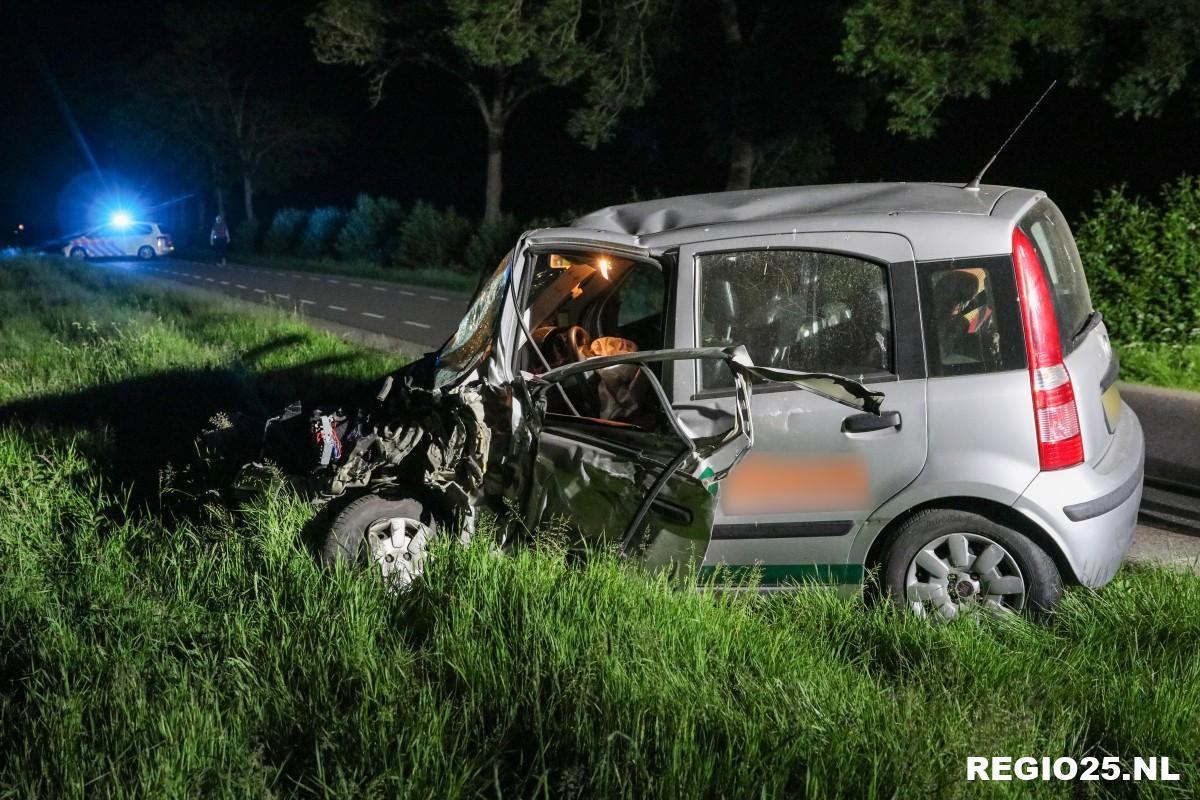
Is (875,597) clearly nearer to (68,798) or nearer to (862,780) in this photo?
(862,780)

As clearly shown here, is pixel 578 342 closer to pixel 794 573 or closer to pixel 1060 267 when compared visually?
pixel 794 573

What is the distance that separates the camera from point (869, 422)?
4195 millimetres

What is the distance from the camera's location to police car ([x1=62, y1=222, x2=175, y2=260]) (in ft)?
137

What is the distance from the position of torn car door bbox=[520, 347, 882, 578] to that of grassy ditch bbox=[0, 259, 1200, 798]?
0.17m

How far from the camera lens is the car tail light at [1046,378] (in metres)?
4.07

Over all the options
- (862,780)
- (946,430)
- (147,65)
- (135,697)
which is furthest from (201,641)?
(147,65)

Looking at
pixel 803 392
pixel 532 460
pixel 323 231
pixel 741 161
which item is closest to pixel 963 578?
pixel 803 392

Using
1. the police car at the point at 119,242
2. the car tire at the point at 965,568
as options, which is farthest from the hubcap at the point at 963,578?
Result: the police car at the point at 119,242

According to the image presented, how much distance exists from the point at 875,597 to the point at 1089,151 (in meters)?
19.3

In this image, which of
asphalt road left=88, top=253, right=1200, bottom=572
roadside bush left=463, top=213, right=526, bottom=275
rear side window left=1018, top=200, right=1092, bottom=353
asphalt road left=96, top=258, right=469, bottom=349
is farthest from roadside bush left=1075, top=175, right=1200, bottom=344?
roadside bush left=463, top=213, right=526, bottom=275

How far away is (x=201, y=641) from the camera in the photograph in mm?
4098

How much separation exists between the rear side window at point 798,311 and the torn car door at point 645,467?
169 mm

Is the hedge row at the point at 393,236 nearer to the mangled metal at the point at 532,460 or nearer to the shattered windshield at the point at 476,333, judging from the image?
the shattered windshield at the point at 476,333

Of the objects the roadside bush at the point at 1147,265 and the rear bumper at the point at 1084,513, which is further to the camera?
the roadside bush at the point at 1147,265
